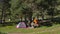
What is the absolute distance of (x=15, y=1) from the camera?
36625mm

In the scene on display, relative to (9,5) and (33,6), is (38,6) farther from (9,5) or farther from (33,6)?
(9,5)

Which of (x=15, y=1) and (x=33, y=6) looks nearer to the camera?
(x=33, y=6)

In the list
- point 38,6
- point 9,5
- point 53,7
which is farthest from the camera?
point 9,5

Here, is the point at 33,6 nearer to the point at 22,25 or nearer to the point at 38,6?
the point at 38,6

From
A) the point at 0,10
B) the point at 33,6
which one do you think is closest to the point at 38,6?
the point at 33,6

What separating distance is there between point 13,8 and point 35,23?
6805 millimetres

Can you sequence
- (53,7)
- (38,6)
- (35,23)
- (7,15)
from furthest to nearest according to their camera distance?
1. (7,15)
2. (53,7)
3. (38,6)
4. (35,23)

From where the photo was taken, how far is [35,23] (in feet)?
104

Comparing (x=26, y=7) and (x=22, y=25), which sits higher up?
(x=26, y=7)

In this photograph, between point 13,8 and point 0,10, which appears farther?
point 0,10

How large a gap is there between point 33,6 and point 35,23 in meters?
3.36

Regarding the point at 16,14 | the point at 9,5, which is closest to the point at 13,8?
the point at 16,14

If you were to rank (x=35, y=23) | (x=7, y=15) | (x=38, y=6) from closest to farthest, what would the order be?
1. (x=35, y=23)
2. (x=38, y=6)
3. (x=7, y=15)

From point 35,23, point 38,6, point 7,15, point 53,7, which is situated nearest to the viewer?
point 35,23
